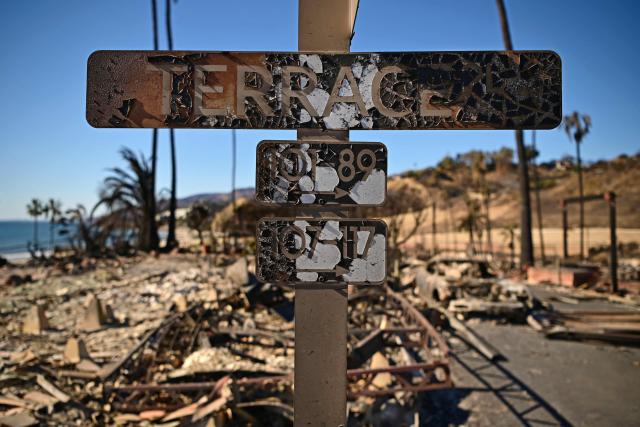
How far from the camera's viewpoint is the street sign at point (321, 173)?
139 centimetres

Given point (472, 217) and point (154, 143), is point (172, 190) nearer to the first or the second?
point (154, 143)

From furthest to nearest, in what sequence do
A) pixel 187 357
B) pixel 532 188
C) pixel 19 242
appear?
pixel 19 242
pixel 532 188
pixel 187 357

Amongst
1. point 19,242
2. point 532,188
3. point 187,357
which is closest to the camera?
point 187,357

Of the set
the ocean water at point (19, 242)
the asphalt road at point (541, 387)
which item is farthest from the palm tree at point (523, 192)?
the ocean water at point (19, 242)

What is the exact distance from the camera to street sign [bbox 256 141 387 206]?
4.55 ft

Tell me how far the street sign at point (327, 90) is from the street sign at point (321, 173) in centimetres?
9

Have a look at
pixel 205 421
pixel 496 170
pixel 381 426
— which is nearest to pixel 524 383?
pixel 381 426

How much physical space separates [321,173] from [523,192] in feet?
64.8

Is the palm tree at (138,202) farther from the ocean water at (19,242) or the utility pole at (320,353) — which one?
the utility pole at (320,353)

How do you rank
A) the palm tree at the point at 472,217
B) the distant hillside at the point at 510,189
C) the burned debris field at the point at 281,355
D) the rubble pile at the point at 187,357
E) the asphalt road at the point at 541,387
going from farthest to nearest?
the distant hillside at the point at 510,189 → the palm tree at the point at 472,217 → the asphalt road at the point at 541,387 → the burned debris field at the point at 281,355 → the rubble pile at the point at 187,357

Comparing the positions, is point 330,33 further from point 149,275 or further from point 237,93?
point 149,275

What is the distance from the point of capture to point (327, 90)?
1.42 meters

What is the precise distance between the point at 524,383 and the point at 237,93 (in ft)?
20.6

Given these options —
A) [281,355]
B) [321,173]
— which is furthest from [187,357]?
[321,173]
